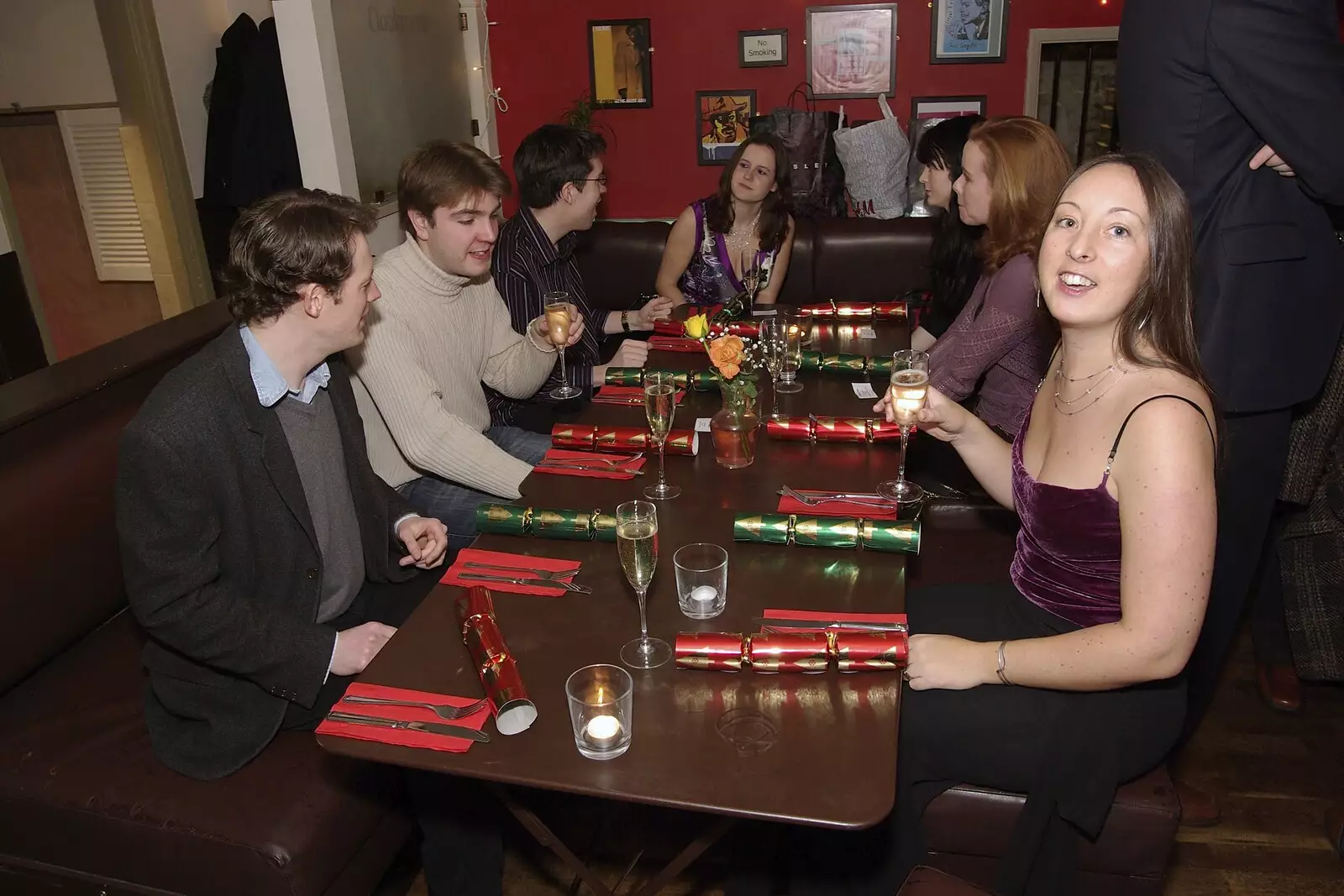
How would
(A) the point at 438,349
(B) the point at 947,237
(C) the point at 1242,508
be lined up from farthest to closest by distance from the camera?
1. (B) the point at 947,237
2. (A) the point at 438,349
3. (C) the point at 1242,508

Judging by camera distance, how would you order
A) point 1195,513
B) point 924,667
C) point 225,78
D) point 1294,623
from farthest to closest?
point 225,78
point 1294,623
point 924,667
point 1195,513

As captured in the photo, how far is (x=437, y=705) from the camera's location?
1.42 meters

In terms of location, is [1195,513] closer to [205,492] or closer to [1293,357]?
[1293,357]

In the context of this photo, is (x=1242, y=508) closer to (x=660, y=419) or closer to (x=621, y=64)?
(x=660, y=419)

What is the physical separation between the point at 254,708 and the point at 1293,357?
237 centimetres

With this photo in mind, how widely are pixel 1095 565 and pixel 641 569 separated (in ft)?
2.62

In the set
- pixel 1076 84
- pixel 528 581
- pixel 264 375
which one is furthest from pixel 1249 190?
pixel 1076 84

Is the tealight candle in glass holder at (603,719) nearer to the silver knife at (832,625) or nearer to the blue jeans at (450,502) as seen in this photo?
the silver knife at (832,625)

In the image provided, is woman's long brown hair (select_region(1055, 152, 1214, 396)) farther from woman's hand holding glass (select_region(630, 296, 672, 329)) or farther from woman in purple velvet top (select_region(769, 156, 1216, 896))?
woman's hand holding glass (select_region(630, 296, 672, 329))

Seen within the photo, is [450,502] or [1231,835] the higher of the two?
[450,502]

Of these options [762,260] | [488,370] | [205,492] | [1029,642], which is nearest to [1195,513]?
[1029,642]

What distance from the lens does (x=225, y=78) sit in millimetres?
4840

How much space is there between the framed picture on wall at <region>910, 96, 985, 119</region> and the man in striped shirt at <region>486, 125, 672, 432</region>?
2.88 metres

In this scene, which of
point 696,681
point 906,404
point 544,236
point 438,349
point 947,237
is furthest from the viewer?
point 947,237
